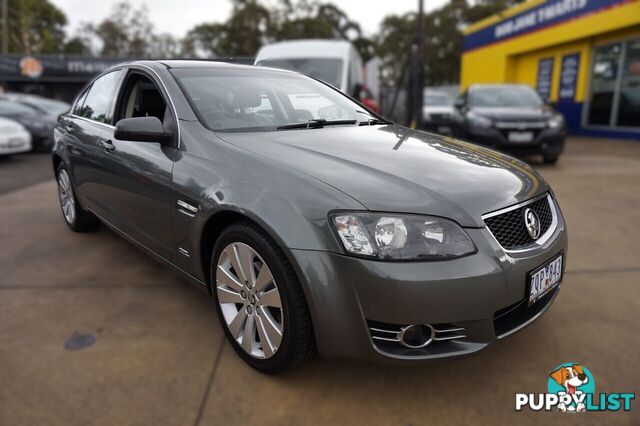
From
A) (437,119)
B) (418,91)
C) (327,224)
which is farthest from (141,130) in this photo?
(437,119)

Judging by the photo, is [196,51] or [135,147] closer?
[135,147]

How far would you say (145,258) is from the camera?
12.0ft

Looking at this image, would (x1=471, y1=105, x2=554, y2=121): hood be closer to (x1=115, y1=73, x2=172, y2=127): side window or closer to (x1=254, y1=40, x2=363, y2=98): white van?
(x1=254, y1=40, x2=363, y2=98): white van

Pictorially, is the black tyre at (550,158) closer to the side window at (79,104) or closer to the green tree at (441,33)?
the side window at (79,104)

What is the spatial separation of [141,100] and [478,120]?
632cm

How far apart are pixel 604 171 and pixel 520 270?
265 inches

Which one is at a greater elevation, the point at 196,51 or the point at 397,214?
the point at 196,51

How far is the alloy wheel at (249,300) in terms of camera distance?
6.63ft

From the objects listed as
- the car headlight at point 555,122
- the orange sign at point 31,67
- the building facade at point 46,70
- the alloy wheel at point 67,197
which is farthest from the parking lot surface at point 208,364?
the orange sign at point 31,67

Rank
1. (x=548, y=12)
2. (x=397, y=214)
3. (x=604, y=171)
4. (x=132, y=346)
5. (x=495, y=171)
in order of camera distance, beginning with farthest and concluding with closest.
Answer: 1. (x=548, y=12)
2. (x=604, y=171)
3. (x=132, y=346)
4. (x=495, y=171)
5. (x=397, y=214)

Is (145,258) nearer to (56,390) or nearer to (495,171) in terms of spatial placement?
(56,390)

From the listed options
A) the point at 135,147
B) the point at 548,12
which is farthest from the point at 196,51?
the point at 135,147

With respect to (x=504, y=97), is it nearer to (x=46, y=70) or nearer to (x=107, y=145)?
(x=107, y=145)

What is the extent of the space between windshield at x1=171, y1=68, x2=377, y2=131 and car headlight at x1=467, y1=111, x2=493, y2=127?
16.8 feet
